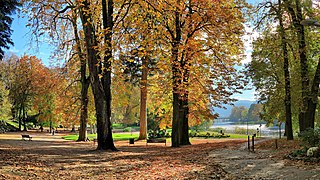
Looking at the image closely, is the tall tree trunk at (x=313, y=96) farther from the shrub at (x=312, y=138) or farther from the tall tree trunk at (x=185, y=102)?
the tall tree trunk at (x=185, y=102)

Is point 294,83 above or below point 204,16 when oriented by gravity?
below

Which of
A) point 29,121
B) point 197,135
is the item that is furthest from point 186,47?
point 29,121

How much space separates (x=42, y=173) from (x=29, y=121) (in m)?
62.5

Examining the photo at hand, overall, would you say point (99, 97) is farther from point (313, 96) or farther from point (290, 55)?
point (290, 55)

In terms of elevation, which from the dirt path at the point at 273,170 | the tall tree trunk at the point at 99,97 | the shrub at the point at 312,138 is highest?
the tall tree trunk at the point at 99,97

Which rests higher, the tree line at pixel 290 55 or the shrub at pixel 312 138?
the tree line at pixel 290 55

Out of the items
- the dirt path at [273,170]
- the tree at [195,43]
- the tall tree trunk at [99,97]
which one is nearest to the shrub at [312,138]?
the dirt path at [273,170]

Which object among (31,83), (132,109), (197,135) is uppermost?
(31,83)

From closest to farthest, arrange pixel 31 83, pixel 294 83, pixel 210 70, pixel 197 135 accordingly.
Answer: pixel 294 83 < pixel 210 70 < pixel 197 135 < pixel 31 83

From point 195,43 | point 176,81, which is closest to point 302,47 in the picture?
point 195,43

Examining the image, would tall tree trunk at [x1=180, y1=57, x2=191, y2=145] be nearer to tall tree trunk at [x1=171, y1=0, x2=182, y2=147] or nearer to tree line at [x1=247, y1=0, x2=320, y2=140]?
tall tree trunk at [x1=171, y1=0, x2=182, y2=147]

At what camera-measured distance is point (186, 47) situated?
1838 centimetres

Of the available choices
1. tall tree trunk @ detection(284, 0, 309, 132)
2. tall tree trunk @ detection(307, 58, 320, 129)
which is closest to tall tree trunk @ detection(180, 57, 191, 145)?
tall tree trunk @ detection(284, 0, 309, 132)

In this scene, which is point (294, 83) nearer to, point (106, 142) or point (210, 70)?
point (210, 70)
